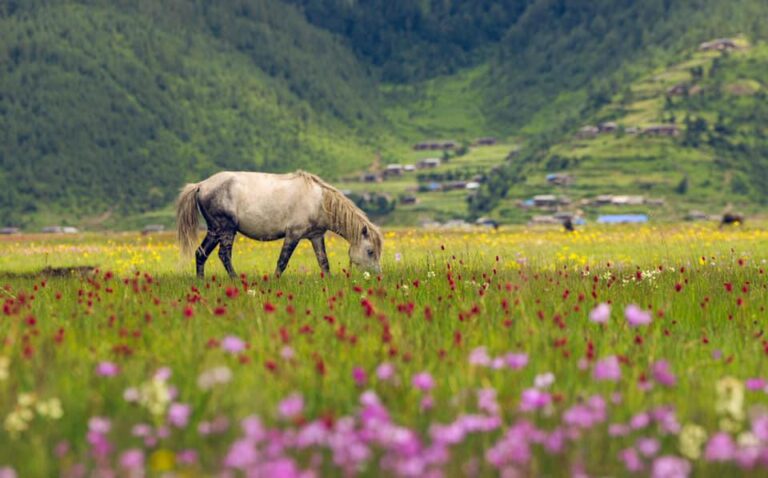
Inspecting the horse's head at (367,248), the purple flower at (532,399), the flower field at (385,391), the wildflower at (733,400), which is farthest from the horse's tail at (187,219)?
the wildflower at (733,400)

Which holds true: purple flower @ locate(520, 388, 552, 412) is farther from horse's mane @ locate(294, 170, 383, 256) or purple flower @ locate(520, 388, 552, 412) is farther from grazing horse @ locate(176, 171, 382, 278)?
horse's mane @ locate(294, 170, 383, 256)

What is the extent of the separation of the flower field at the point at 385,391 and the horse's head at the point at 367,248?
317 inches

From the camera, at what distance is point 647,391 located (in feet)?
19.6

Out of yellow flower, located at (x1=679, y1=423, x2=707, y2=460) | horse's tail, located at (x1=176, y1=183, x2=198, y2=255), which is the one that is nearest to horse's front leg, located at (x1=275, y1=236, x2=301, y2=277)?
horse's tail, located at (x1=176, y1=183, x2=198, y2=255)

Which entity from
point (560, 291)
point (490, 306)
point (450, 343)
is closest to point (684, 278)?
point (560, 291)

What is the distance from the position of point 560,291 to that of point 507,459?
6.96 m

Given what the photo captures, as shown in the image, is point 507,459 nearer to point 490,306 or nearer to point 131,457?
point 131,457

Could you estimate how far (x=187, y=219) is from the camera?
18.4m

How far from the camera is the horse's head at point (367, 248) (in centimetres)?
1836

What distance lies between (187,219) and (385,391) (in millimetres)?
13007

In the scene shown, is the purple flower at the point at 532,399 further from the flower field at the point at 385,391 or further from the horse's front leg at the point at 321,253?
the horse's front leg at the point at 321,253

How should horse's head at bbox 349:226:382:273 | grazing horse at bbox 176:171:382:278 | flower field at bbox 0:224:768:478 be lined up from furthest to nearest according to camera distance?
horse's head at bbox 349:226:382:273 → grazing horse at bbox 176:171:382:278 → flower field at bbox 0:224:768:478

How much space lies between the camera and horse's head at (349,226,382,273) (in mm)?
18359

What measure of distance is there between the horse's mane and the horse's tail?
2026 millimetres
